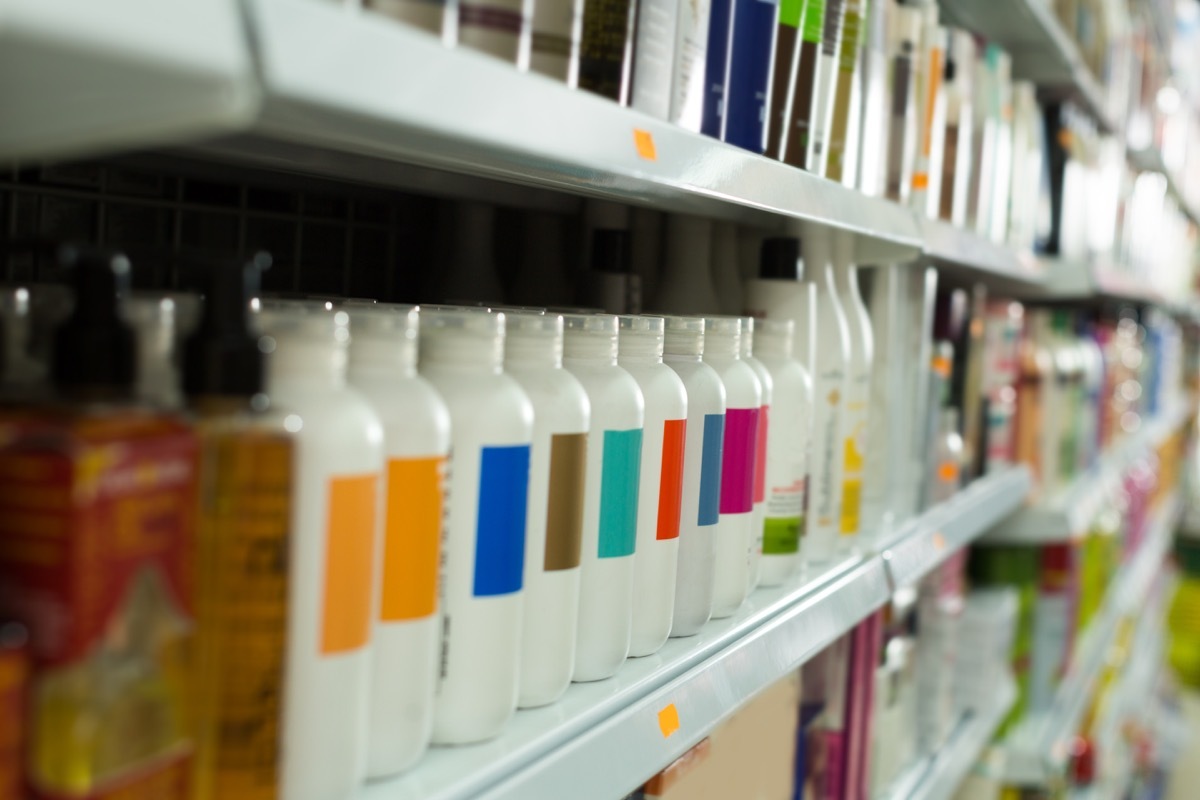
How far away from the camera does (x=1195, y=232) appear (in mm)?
6250

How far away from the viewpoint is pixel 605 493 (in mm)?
831

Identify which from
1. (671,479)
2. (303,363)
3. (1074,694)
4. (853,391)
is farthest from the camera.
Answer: (1074,694)

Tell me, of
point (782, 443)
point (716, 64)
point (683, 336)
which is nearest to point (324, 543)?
point (683, 336)

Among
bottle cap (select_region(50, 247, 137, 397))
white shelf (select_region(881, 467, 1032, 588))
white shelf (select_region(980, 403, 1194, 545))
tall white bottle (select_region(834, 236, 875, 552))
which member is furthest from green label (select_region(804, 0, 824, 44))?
white shelf (select_region(980, 403, 1194, 545))

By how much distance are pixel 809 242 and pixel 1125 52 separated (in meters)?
2.73

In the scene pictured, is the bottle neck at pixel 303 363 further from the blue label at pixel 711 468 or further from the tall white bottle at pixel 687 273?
the tall white bottle at pixel 687 273

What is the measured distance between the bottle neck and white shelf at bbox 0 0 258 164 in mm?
127

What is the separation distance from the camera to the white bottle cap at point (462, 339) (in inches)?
26.6

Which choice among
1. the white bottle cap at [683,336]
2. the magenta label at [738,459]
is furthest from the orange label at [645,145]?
the magenta label at [738,459]

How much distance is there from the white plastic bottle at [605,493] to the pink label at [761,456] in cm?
25

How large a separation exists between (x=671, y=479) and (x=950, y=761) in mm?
1294

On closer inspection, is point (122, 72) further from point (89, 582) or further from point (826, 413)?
point (826, 413)

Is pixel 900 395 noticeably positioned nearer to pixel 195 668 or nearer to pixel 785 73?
pixel 785 73

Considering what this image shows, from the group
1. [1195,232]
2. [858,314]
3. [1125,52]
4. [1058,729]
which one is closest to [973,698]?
[1058,729]
